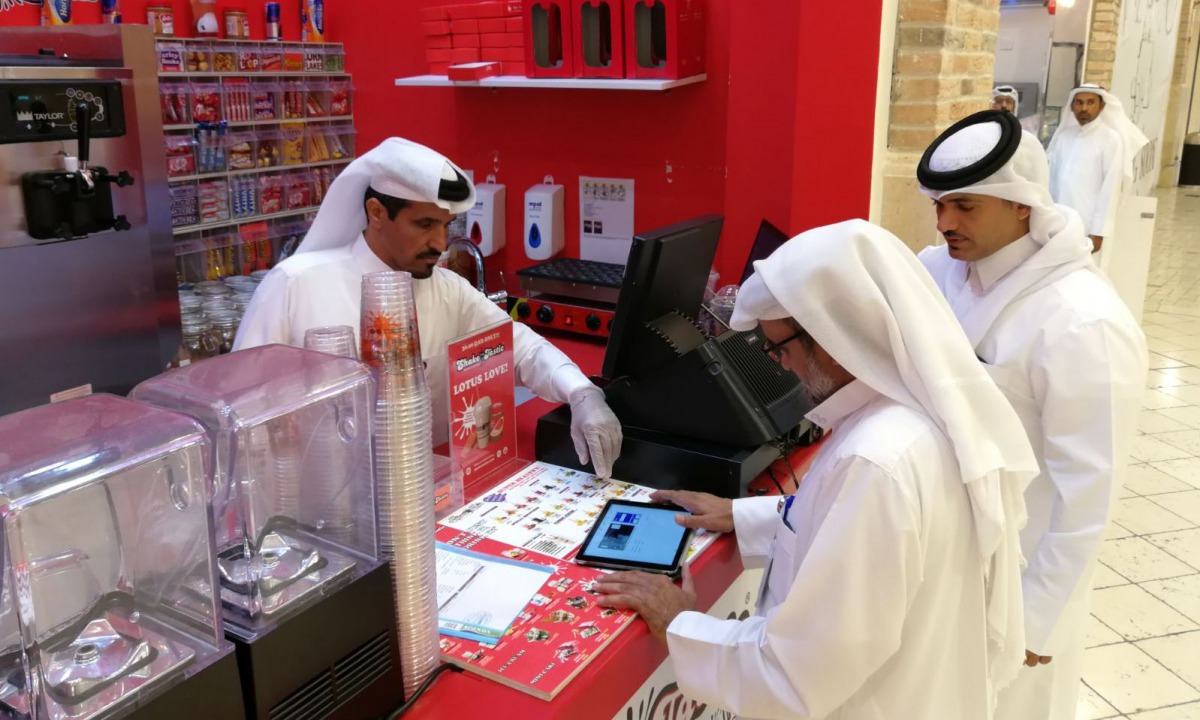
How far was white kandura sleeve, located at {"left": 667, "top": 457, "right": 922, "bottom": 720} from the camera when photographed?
136 cm

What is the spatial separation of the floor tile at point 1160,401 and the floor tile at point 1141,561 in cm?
209

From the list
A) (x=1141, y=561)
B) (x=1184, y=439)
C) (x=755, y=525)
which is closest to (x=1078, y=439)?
(x=755, y=525)

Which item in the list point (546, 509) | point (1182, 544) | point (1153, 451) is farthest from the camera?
point (1153, 451)

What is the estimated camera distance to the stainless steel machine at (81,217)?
86.4 inches

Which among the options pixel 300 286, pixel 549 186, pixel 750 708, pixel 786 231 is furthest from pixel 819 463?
pixel 549 186

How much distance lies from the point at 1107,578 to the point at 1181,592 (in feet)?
0.88

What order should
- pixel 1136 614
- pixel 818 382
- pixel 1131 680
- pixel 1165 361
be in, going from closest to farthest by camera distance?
pixel 818 382, pixel 1131 680, pixel 1136 614, pixel 1165 361

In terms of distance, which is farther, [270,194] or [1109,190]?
[1109,190]

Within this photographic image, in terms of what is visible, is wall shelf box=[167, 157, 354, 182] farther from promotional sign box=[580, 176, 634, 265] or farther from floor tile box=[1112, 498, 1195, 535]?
floor tile box=[1112, 498, 1195, 535]

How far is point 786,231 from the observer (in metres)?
3.30

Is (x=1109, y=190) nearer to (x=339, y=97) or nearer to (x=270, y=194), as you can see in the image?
(x=339, y=97)

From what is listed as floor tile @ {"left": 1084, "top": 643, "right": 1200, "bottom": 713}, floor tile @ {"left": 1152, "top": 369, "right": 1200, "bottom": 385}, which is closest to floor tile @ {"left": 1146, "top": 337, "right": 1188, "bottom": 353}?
floor tile @ {"left": 1152, "top": 369, "right": 1200, "bottom": 385}

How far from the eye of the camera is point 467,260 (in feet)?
13.2

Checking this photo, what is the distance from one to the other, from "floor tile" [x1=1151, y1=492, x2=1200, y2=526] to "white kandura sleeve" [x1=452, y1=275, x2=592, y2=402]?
3506 millimetres
